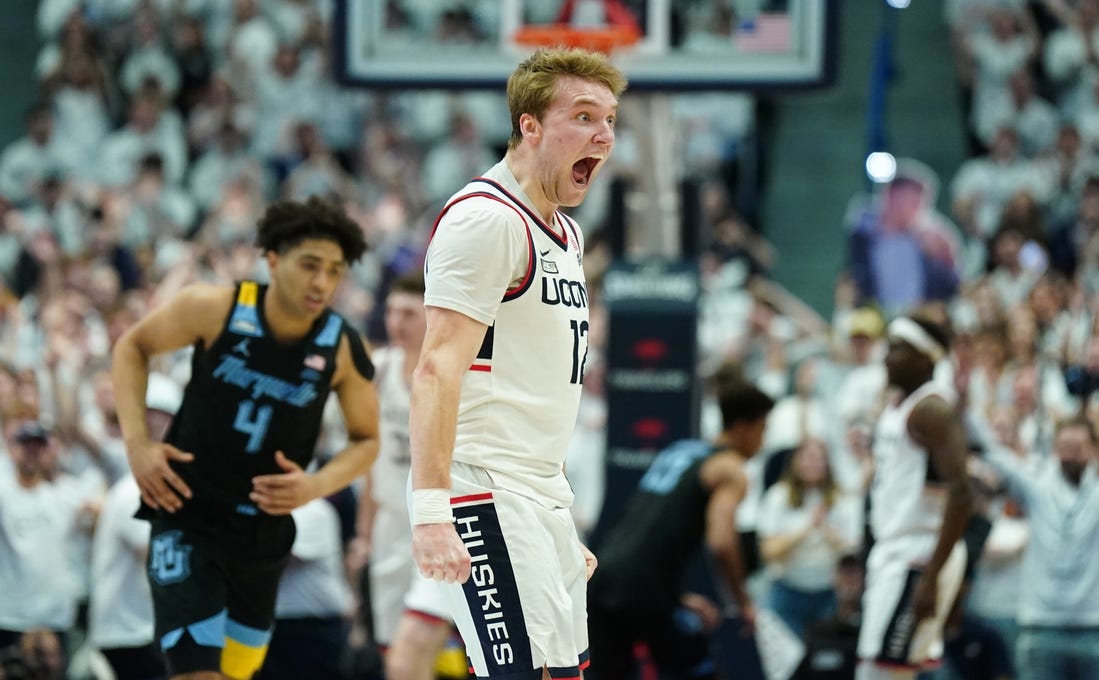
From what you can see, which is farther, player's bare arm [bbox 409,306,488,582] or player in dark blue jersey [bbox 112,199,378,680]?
player in dark blue jersey [bbox 112,199,378,680]

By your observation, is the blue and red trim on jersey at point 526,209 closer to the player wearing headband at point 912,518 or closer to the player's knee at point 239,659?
the player's knee at point 239,659

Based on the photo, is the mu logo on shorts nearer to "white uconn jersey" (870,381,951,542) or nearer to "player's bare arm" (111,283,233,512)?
"player's bare arm" (111,283,233,512)

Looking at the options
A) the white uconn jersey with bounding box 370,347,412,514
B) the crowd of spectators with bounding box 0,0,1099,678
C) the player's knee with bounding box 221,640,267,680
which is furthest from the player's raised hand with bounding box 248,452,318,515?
the crowd of spectators with bounding box 0,0,1099,678

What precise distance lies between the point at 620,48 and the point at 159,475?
19.6 feet

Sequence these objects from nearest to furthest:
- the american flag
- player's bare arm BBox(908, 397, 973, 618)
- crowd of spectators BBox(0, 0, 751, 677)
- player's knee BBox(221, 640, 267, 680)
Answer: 1. player's knee BBox(221, 640, 267, 680)
2. player's bare arm BBox(908, 397, 973, 618)
3. crowd of spectators BBox(0, 0, 751, 677)
4. the american flag

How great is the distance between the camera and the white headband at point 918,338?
861 cm

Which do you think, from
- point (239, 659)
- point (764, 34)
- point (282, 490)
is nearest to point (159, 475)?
point (282, 490)

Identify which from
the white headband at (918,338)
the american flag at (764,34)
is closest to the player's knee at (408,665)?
the white headband at (918,338)

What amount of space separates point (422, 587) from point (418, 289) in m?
1.56

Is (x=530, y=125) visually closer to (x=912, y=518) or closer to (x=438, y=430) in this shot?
(x=438, y=430)

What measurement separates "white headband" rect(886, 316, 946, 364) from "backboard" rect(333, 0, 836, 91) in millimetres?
3272

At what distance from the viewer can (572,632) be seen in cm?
532

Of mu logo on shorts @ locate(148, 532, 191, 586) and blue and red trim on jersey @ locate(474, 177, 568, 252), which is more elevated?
blue and red trim on jersey @ locate(474, 177, 568, 252)

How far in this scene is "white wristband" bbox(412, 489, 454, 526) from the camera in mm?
4965
